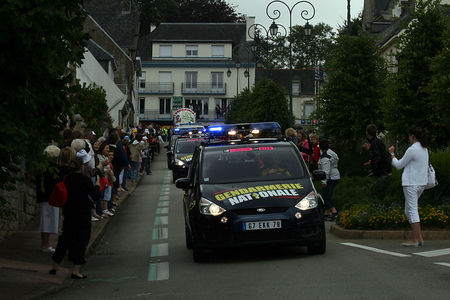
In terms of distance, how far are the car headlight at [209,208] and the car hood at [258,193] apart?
0.21 feet

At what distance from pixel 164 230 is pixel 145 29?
90707 millimetres

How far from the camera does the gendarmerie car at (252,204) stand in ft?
38.9

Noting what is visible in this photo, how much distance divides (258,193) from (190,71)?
93406 mm

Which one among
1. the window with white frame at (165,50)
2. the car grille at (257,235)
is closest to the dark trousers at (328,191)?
the car grille at (257,235)

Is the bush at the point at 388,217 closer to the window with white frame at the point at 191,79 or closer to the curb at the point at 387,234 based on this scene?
the curb at the point at 387,234

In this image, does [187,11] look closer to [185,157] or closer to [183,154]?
[183,154]

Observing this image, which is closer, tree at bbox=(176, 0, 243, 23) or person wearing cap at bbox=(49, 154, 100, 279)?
person wearing cap at bbox=(49, 154, 100, 279)

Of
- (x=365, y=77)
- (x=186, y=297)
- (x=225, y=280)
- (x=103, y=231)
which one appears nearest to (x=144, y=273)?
(x=225, y=280)

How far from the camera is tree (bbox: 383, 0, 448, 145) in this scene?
1052 inches

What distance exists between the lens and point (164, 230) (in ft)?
58.4

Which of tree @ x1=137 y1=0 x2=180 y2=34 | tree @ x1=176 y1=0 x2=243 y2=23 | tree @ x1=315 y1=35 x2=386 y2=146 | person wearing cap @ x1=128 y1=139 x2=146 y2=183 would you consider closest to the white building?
person wearing cap @ x1=128 y1=139 x2=146 y2=183

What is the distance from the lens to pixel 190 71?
345 ft

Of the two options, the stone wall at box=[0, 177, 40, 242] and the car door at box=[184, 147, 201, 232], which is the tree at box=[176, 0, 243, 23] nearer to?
the stone wall at box=[0, 177, 40, 242]

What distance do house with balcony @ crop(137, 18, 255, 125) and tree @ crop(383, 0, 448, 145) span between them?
74848 mm
